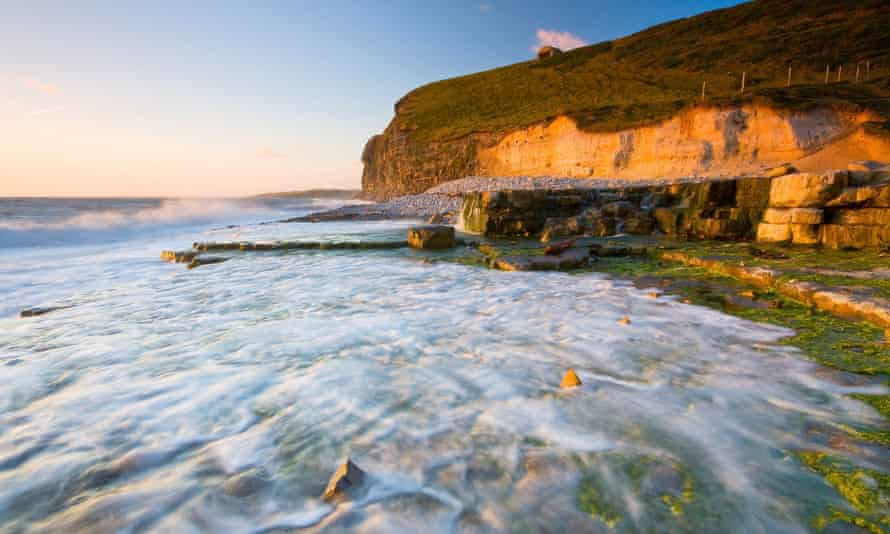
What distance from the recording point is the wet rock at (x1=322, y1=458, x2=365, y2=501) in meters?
1.53

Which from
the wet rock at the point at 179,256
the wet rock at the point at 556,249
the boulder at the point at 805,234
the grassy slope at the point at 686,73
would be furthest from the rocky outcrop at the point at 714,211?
the grassy slope at the point at 686,73

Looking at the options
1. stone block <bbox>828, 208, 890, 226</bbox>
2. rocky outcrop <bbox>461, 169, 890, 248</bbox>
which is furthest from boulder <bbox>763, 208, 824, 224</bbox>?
stone block <bbox>828, 208, 890, 226</bbox>

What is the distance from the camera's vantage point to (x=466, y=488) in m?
1.57

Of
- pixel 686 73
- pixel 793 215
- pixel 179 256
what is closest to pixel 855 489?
pixel 793 215

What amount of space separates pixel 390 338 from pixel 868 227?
24.3 ft

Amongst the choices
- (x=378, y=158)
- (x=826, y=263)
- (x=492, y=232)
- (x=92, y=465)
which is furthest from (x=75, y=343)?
(x=378, y=158)

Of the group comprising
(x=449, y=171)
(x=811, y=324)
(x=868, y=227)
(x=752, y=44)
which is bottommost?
(x=811, y=324)

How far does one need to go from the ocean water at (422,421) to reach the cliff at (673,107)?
19.2 m

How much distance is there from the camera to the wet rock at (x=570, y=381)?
2.42 meters

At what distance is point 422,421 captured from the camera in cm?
208

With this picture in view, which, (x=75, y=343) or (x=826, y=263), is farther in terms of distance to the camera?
(x=826, y=263)

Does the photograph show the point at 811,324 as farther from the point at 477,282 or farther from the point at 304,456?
the point at 304,456

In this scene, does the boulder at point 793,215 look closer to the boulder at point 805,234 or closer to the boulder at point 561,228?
the boulder at point 805,234

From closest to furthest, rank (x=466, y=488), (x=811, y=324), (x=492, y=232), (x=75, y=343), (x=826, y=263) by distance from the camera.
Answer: (x=466, y=488)
(x=811, y=324)
(x=75, y=343)
(x=826, y=263)
(x=492, y=232)
